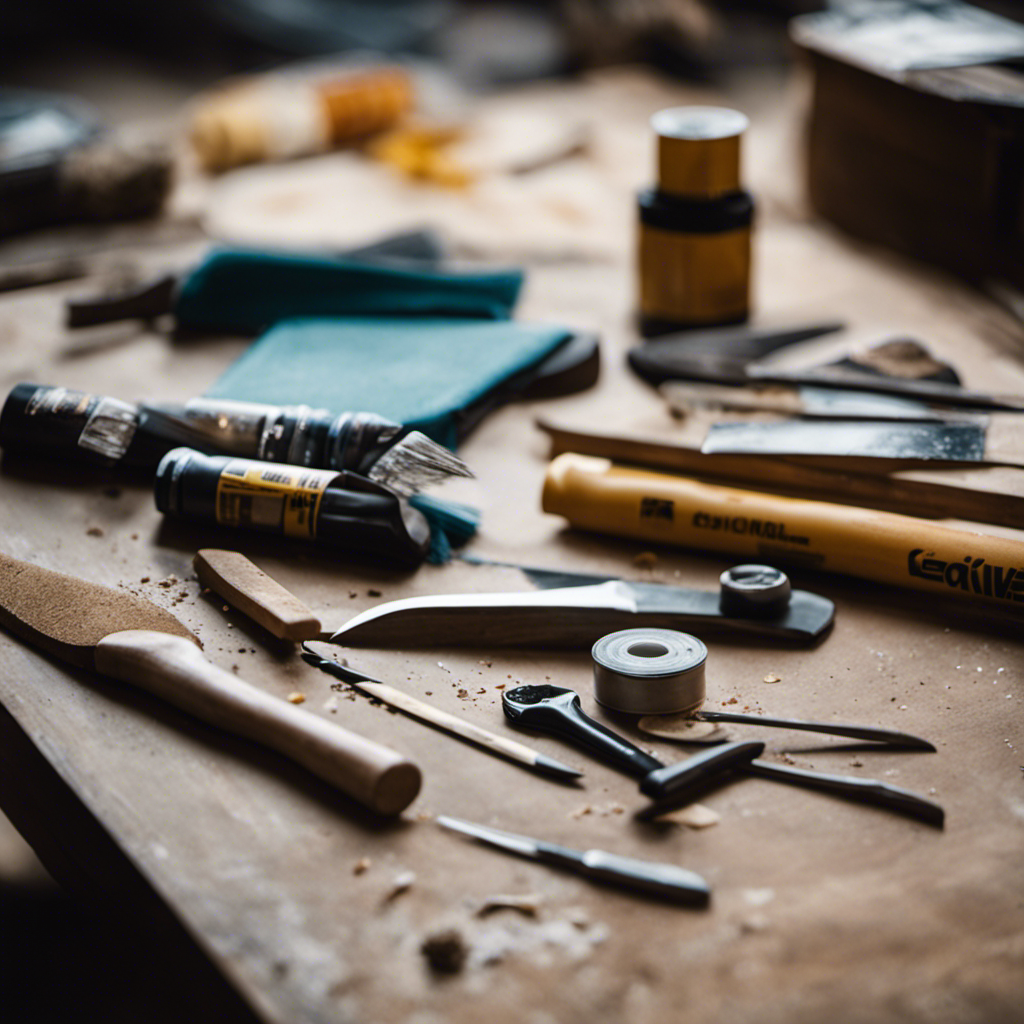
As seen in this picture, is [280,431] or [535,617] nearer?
[535,617]

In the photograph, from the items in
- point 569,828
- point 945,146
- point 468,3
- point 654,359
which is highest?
point 468,3

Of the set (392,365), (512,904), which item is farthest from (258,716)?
(392,365)

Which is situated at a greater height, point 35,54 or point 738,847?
point 35,54

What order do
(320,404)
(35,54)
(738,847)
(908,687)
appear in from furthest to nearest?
(35,54), (320,404), (908,687), (738,847)

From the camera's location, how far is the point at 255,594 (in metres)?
0.87

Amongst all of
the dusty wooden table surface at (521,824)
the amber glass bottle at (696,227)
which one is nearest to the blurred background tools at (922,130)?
the amber glass bottle at (696,227)

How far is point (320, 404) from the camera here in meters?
1.16

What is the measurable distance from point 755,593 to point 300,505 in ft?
1.29

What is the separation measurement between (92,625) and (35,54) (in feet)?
13.4

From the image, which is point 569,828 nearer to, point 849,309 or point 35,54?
point 849,309

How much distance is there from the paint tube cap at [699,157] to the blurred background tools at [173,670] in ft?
2.66

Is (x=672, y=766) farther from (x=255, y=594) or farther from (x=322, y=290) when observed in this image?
(x=322, y=290)

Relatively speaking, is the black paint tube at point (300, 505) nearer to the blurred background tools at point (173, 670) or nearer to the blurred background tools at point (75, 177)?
the blurred background tools at point (173, 670)

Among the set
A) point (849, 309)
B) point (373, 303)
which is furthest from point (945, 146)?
point (373, 303)
